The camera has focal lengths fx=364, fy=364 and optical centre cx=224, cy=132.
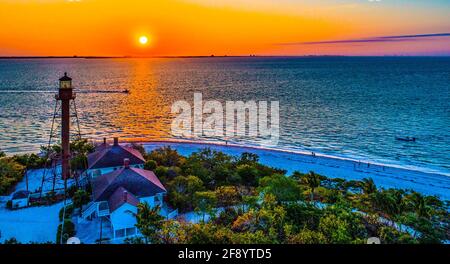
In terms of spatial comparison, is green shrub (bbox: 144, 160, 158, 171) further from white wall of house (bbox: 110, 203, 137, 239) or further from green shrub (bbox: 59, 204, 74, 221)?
white wall of house (bbox: 110, 203, 137, 239)

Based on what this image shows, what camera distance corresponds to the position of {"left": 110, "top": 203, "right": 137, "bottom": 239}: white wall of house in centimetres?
2080

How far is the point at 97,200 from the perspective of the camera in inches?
907

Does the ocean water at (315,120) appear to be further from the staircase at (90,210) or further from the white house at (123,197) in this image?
the staircase at (90,210)

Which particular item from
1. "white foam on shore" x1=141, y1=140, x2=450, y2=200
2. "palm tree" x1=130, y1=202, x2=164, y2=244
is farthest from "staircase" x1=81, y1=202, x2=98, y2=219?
"white foam on shore" x1=141, y1=140, x2=450, y2=200

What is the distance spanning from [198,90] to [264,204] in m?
100

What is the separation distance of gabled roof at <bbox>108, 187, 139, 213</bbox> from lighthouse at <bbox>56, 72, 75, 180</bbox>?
8831 mm

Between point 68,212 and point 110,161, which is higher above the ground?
point 110,161

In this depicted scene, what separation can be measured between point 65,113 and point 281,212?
1964 cm

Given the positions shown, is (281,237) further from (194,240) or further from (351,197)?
(351,197)

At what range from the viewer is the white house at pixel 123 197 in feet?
68.6

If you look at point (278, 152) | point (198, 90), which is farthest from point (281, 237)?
point (198, 90)

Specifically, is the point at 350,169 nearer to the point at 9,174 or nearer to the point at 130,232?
the point at 130,232

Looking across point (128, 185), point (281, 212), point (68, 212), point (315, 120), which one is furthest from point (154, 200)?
point (315, 120)

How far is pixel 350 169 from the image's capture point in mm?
38500
